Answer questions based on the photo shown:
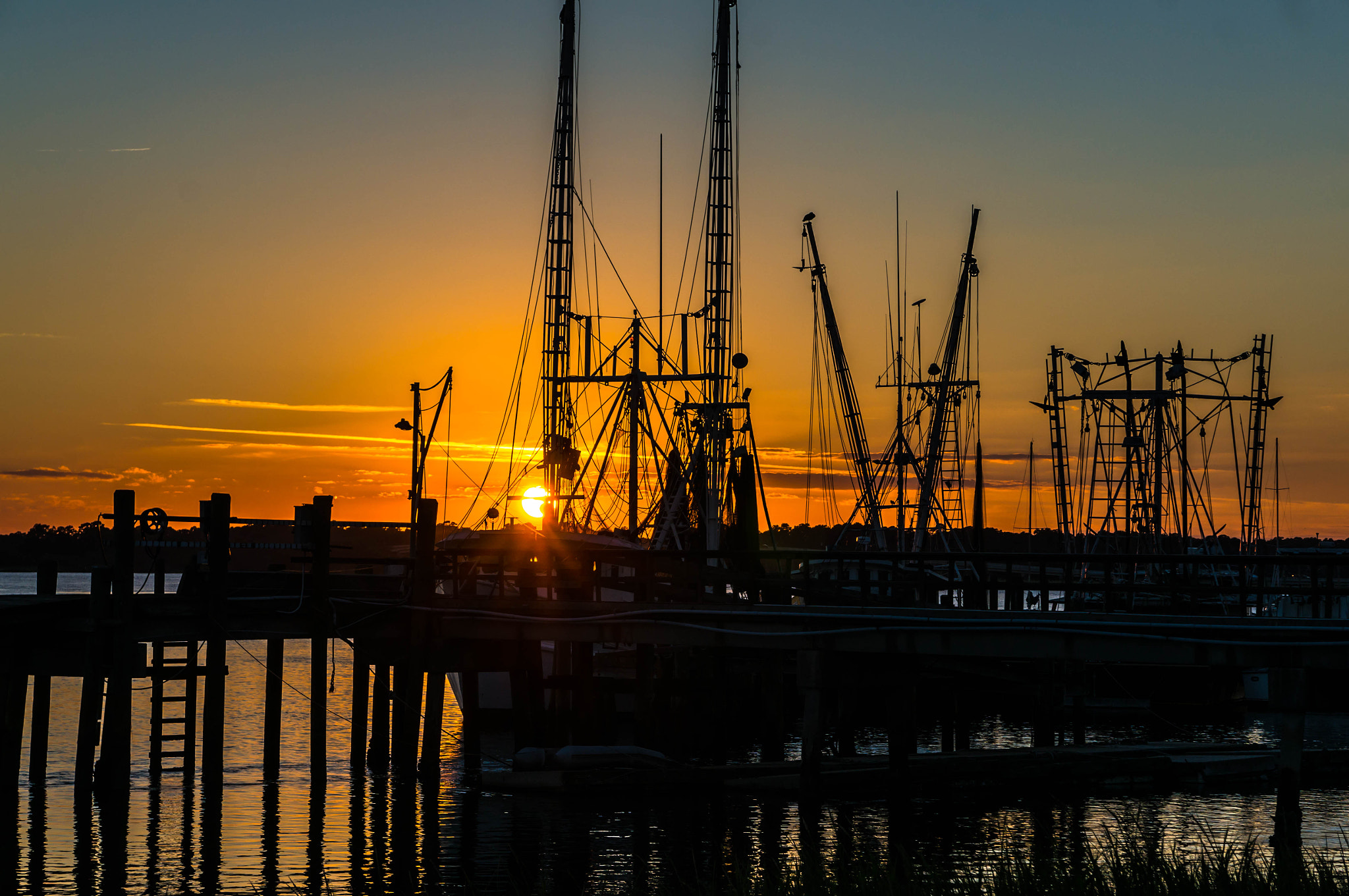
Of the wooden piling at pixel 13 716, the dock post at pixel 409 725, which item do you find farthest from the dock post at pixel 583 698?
the wooden piling at pixel 13 716

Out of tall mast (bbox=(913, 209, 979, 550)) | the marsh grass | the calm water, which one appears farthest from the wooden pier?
tall mast (bbox=(913, 209, 979, 550))

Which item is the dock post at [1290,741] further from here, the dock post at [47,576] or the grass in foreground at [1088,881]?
the dock post at [47,576]

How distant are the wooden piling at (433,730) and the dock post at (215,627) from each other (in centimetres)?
442

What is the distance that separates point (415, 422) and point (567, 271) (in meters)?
11.7

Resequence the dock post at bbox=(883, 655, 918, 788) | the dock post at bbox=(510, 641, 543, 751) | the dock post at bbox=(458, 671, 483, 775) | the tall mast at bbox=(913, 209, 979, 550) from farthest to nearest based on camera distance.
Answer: the tall mast at bbox=(913, 209, 979, 550) → the dock post at bbox=(510, 641, 543, 751) → the dock post at bbox=(458, 671, 483, 775) → the dock post at bbox=(883, 655, 918, 788)

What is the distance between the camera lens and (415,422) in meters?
53.9

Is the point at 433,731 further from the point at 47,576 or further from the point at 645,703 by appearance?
the point at 47,576

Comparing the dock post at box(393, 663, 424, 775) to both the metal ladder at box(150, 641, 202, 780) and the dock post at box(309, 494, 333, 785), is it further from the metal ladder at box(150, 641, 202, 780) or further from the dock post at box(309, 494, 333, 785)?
the metal ladder at box(150, 641, 202, 780)

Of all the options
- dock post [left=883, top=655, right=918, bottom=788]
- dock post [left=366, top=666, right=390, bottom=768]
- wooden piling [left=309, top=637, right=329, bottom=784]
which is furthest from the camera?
dock post [left=366, top=666, right=390, bottom=768]

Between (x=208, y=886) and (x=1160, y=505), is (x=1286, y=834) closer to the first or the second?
(x=208, y=886)

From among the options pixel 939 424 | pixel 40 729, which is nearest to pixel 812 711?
pixel 40 729

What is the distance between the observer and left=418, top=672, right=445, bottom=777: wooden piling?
104ft

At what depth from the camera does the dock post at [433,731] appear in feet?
104

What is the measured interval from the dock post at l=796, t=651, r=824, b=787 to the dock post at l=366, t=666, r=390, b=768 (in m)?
13.0
